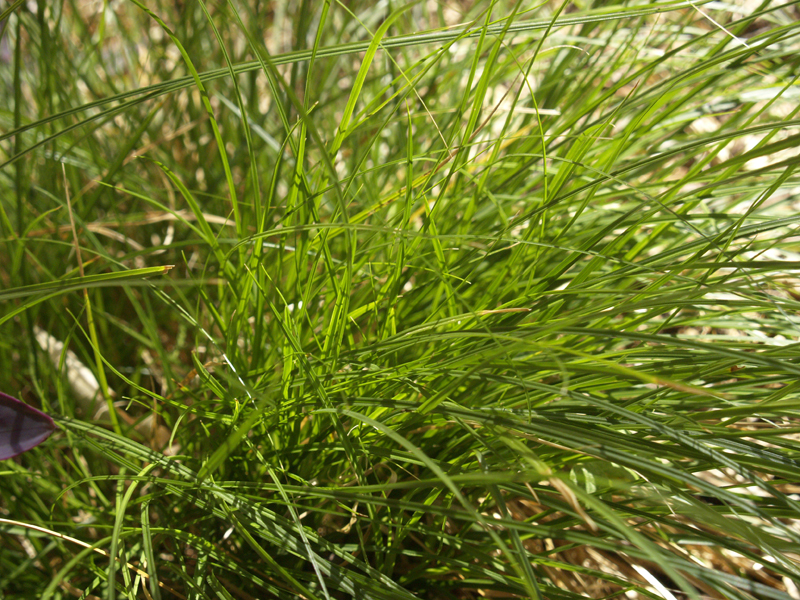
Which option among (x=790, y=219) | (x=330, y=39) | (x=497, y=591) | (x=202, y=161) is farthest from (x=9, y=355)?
(x=790, y=219)

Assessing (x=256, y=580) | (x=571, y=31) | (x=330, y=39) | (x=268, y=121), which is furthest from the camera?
(x=330, y=39)

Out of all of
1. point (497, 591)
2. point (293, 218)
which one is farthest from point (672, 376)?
point (293, 218)

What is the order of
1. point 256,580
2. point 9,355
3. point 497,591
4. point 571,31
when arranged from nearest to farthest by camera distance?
point 256,580 < point 497,591 < point 9,355 < point 571,31

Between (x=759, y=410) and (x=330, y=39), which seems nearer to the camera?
(x=759, y=410)

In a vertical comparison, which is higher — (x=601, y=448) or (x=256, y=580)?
(x=601, y=448)

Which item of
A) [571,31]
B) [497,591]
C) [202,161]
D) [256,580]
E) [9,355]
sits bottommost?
[497,591]

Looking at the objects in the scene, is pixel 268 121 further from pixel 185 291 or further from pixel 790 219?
pixel 790 219
